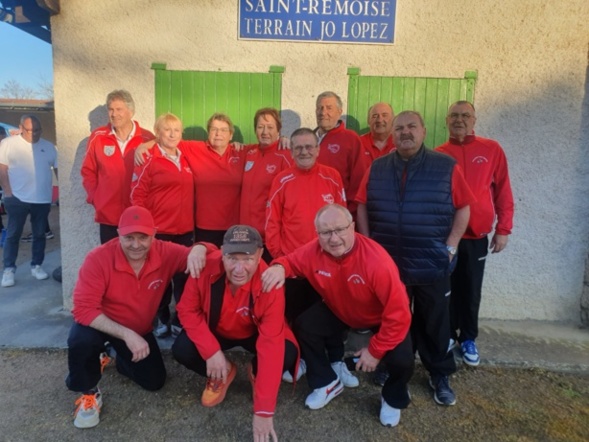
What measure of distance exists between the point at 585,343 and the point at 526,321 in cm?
57

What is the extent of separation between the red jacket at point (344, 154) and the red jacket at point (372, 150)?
6 cm

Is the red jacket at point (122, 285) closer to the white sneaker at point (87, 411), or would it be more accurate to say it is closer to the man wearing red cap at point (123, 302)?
the man wearing red cap at point (123, 302)

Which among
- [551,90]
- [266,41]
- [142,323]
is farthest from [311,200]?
[551,90]

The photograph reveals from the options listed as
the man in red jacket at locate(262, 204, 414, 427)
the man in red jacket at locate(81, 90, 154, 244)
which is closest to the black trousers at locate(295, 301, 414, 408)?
the man in red jacket at locate(262, 204, 414, 427)

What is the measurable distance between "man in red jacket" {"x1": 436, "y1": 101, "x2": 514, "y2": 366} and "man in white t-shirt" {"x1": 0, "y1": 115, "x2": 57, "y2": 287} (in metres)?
4.69

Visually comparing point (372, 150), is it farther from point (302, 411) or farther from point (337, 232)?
point (302, 411)

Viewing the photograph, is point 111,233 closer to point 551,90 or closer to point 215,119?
point 215,119

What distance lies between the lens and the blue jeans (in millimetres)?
5238

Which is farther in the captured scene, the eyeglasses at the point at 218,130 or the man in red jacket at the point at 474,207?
the eyeglasses at the point at 218,130

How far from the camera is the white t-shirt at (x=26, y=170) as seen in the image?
5.32m

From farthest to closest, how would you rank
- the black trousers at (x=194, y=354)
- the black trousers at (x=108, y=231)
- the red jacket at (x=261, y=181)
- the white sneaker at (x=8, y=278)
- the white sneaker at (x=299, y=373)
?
the white sneaker at (x=8, y=278), the black trousers at (x=108, y=231), the red jacket at (x=261, y=181), the white sneaker at (x=299, y=373), the black trousers at (x=194, y=354)

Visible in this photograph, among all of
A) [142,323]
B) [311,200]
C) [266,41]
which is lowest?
[142,323]

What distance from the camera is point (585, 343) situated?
396cm

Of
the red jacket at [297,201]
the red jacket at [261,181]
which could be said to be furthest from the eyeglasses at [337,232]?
Answer: the red jacket at [261,181]
